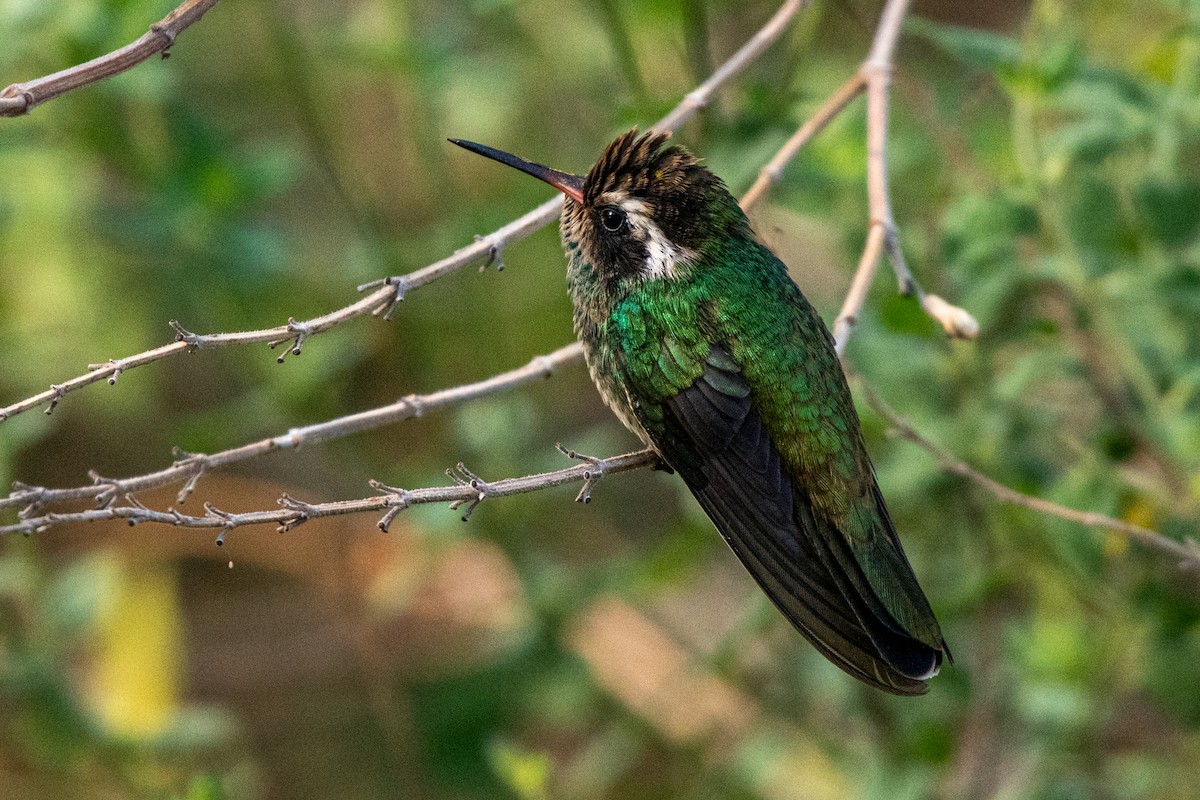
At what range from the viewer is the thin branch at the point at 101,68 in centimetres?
183

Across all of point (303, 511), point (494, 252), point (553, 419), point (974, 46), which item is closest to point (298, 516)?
point (303, 511)

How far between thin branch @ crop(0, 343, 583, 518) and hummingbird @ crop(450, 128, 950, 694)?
0.21m

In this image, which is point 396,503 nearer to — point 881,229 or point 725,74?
point 881,229

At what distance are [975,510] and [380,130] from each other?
4190 millimetres

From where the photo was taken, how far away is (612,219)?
2584 mm

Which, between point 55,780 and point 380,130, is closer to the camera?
point 55,780

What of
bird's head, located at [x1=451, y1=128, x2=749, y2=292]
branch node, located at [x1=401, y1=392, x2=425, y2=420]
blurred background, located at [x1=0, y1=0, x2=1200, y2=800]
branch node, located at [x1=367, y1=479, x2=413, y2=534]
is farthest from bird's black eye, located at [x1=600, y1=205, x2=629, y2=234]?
Result: branch node, located at [x1=367, y1=479, x2=413, y2=534]

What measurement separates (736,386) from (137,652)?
3.03 meters

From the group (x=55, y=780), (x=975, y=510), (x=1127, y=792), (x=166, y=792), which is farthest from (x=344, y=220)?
(x=1127, y=792)

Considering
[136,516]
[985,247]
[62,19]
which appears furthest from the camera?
[62,19]

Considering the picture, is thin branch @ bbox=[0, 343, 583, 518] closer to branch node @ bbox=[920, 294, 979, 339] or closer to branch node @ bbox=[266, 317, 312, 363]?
branch node @ bbox=[266, 317, 312, 363]

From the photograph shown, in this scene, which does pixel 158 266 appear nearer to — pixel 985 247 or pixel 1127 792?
pixel 985 247

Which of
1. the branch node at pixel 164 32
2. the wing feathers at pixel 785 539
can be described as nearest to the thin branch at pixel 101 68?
the branch node at pixel 164 32

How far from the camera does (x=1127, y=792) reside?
11.5 ft
